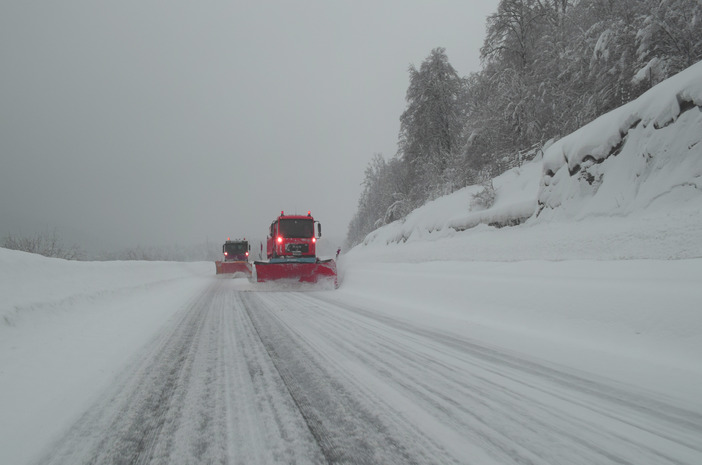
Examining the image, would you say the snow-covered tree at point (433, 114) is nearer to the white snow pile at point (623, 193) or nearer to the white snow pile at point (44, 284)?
the white snow pile at point (623, 193)

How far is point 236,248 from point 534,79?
21.9 m

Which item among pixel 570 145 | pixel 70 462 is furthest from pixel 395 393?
pixel 570 145


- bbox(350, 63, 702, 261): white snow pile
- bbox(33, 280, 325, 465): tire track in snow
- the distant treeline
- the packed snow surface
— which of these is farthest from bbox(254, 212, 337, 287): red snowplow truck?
bbox(33, 280, 325, 465): tire track in snow

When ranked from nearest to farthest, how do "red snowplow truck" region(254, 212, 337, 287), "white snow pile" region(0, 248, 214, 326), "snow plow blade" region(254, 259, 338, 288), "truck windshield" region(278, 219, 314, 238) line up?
"white snow pile" region(0, 248, 214, 326) → "snow plow blade" region(254, 259, 338, 288) → "red snowplow truck" region(254, 212, 337, 287) → "truck windshield" region(278, 219, 314, 238)

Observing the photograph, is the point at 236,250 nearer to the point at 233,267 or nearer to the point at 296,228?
the point at 233,267

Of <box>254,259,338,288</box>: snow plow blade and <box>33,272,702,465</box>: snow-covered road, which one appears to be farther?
<box>254,259,338,288</box>: snow plow blade

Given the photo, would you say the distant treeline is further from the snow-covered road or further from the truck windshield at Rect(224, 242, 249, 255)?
Result: the truck windshield at Rect(224, 242, 249, 255)

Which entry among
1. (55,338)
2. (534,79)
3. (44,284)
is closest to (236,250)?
(44,284)

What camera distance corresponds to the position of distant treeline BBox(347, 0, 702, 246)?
8023mm

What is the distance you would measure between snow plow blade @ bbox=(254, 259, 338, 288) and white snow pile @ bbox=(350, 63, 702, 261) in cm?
468

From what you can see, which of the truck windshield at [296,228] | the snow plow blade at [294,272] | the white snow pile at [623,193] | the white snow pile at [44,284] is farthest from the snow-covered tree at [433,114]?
the white snow pile at [44,284]

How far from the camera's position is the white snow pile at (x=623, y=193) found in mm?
4812

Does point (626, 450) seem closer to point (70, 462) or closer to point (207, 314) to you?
point (70, 462)

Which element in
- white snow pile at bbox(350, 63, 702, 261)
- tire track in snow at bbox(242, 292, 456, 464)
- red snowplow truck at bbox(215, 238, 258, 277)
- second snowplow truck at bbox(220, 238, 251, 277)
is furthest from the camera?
red snowplow truck at bbox(215, 238, 258, 277)
